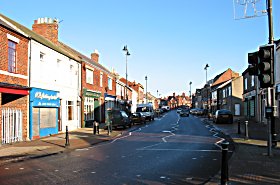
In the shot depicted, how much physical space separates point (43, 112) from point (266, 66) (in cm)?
1455

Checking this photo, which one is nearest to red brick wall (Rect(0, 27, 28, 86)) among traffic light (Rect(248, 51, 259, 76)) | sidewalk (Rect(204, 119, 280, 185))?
traffic light (Rect(248, 51, 259, 76))

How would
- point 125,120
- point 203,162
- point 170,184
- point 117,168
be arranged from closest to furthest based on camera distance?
point 170,184 → point 117,168 → point 203,162 → point 125,120

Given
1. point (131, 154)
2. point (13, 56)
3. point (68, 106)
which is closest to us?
point (131, 154)

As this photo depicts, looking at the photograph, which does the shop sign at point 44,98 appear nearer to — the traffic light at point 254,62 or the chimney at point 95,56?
the traffic light at point 254,62

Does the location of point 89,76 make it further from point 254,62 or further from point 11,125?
point 254,62

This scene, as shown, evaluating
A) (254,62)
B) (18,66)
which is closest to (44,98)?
(18,66)

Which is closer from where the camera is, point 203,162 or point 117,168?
point 117,168

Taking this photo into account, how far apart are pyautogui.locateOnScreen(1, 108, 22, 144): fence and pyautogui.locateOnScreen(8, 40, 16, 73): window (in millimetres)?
2248

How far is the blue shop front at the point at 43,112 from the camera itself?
18.6 m

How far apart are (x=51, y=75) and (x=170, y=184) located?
16.3 m

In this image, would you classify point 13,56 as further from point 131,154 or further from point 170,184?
point 170,184

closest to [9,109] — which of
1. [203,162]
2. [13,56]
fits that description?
[13,56]

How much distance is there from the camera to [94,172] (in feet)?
29.7

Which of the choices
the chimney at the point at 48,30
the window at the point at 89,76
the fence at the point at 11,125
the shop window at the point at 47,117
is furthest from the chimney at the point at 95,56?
the fence at the point at 11,125
